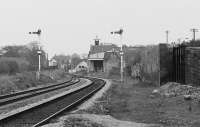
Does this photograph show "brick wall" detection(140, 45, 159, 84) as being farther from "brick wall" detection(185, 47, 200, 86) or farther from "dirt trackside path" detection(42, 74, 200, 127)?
"dirt trackside path" detection(42, 74, 200, 127)

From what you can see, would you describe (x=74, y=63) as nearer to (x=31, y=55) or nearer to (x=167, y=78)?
(x=31, y=55)

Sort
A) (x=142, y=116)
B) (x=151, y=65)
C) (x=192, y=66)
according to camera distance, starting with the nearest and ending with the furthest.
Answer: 1. (x=142, y=116)
2. (x=192, y=66)
3. (x=151, y=65)

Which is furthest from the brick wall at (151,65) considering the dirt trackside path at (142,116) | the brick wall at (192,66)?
the dirt trackside path at (142,116)

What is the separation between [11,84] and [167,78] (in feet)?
43.9

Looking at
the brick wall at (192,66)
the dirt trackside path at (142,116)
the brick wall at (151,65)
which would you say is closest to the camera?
the dirt trackside path at (142,116)

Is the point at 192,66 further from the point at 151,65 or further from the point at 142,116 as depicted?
the point at 142,116

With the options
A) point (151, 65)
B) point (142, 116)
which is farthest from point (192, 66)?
point (142, 116)

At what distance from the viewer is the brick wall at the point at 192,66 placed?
27638 mm

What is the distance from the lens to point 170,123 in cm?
1425

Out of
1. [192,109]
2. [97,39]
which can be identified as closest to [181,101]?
[192,109]

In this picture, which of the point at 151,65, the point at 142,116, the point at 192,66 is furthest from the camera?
the point at 151,65

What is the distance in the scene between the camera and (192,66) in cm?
2922

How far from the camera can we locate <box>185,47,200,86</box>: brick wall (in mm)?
27638

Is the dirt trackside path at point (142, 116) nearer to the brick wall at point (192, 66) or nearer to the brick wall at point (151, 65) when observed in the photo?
the brick wall at point (192, 66)
